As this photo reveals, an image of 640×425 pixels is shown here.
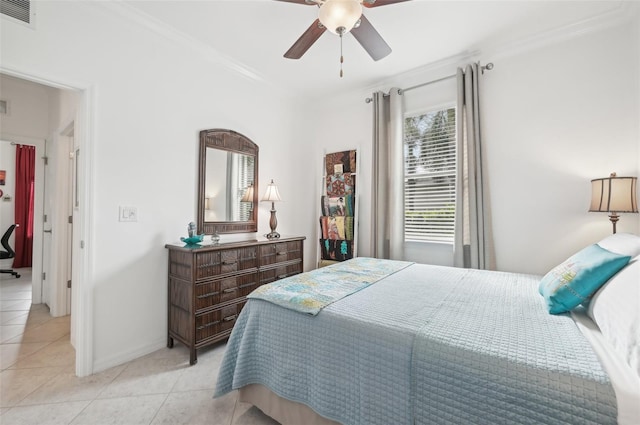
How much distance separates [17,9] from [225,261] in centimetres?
214

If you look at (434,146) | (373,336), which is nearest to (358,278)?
(373,336)

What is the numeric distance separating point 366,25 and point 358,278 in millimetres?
1681

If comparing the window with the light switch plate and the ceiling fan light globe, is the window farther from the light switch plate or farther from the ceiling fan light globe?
the light switch plate

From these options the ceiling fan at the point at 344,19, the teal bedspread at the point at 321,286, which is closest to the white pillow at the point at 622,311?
the teal bedspread at the point at 321,286

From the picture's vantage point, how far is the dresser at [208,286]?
2191 millimetres

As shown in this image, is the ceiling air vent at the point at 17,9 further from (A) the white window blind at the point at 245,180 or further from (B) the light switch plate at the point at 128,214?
(A) the white window blind at the point at 245,180

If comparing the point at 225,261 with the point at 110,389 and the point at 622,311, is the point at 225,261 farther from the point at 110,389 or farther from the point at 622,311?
the point at 622,311

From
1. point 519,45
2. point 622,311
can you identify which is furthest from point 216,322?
point 519,45

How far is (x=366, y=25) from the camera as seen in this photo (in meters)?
1.79

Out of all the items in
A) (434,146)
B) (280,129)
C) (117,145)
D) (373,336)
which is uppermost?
(280,129)

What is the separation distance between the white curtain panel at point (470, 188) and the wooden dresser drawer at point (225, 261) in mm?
2059

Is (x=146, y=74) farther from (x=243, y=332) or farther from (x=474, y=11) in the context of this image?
(x=474, y=11)

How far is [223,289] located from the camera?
7.84 feet

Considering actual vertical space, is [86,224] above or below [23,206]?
below
